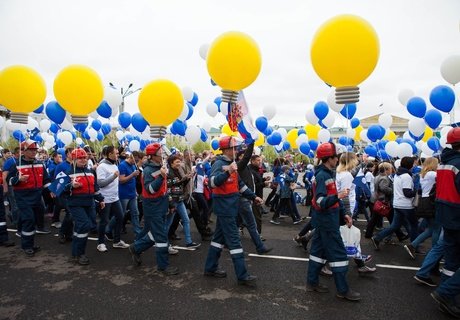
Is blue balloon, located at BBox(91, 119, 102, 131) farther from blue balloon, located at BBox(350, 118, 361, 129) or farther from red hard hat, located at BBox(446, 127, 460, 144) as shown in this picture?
red hard hat, located at BBox(446, 127, 460, 144)

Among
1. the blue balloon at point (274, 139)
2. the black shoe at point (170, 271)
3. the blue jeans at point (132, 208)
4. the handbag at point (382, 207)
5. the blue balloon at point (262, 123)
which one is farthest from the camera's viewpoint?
A: the blue balloon at point (274, 139)

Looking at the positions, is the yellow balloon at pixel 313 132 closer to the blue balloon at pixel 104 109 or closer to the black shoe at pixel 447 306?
the blue balloon at pixel 104 109

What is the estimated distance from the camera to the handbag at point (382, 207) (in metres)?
5.96

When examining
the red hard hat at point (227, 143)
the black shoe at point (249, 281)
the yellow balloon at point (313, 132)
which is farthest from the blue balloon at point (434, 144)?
the black shoe at point (249, 281)

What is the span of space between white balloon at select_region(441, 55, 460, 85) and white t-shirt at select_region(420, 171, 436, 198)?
2170 mm

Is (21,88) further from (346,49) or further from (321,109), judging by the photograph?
(321,109)

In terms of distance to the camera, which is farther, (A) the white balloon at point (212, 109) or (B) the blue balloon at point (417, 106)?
(A) the white balloon at point (212, 109)

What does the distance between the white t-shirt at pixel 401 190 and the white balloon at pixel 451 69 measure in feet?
6.90

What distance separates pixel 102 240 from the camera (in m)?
5.82

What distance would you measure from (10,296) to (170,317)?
215 centimetres

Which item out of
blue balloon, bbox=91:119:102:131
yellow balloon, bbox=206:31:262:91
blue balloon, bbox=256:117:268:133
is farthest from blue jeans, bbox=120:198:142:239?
blue balloon, bbox=91:119:102:131

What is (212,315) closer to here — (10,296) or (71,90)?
(10,296)

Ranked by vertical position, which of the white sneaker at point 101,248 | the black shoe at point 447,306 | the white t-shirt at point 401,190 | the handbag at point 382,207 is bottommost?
the white sneaker at point 101,248

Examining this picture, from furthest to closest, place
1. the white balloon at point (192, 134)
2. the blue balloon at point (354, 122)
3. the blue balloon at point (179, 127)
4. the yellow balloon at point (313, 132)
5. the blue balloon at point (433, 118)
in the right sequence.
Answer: the blue balloon at point (354, 122), the yellow balloon at point (313, 132), the blue balloon at point (179, 127), the white balloon at point (192, 134), the blue balloon at point (433, 118)
